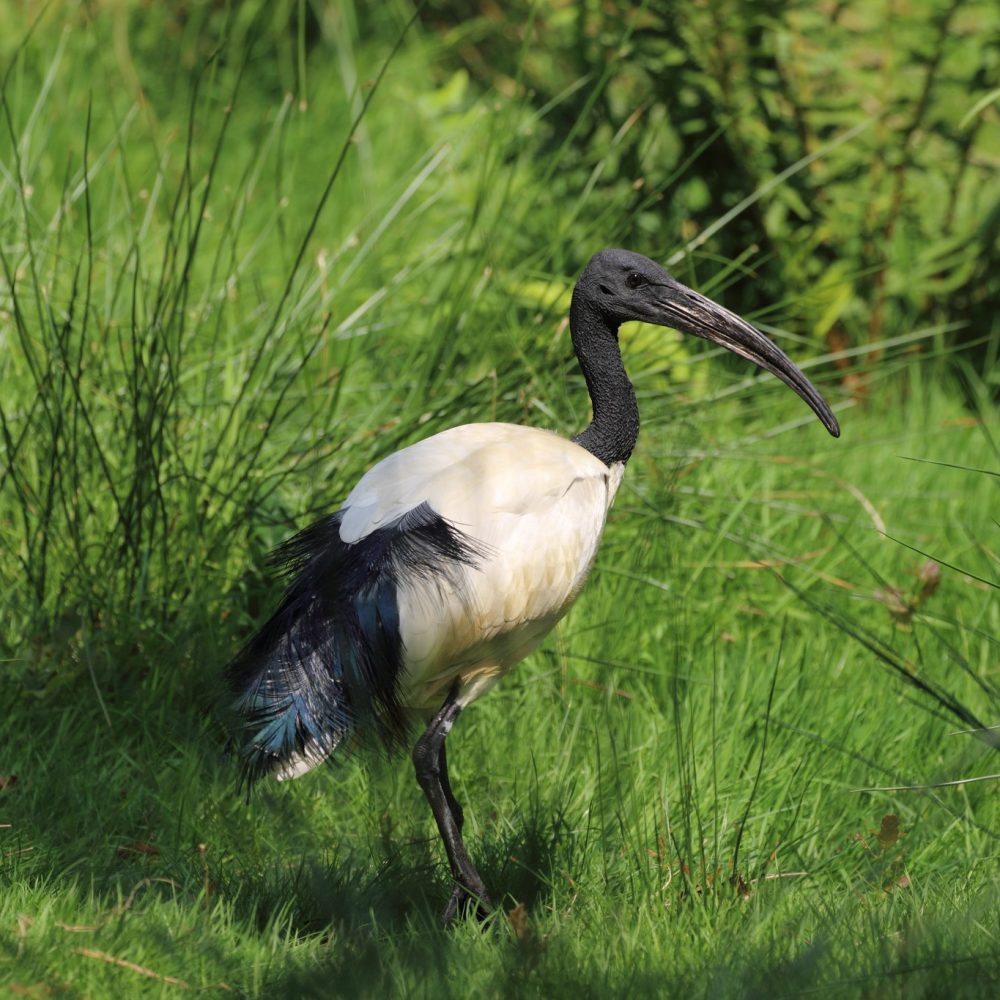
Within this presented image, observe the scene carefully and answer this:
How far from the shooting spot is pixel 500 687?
3904 millimetres

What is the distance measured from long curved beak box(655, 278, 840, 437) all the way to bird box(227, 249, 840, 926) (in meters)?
0.20

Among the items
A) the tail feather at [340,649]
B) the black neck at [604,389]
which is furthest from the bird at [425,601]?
the black neck at [604,389]

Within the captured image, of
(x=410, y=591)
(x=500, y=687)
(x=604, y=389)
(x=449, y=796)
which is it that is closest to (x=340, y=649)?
(x=410, y=591)

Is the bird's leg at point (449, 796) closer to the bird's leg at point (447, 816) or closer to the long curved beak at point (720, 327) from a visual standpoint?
the bird's leg at point (447, 816)

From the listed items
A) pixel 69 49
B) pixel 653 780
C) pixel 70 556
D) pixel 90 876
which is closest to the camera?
pixel 90 876

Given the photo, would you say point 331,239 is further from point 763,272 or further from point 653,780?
point 653,780

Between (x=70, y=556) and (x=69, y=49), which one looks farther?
(x=69, y=49)

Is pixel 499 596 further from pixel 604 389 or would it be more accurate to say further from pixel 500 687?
pixel 500 687

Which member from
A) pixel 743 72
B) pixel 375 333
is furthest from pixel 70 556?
pixel 743 72

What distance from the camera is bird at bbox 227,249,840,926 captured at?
2.94m

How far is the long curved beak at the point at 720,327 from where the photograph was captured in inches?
131

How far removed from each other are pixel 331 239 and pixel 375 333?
3.87 ft

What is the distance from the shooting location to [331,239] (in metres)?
5.70

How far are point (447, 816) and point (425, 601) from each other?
1.59 feet
